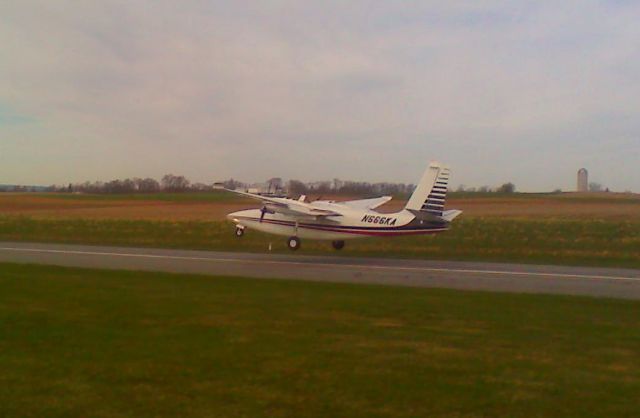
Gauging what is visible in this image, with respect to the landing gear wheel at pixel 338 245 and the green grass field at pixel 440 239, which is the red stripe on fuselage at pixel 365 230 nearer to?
the green grass field at pixel 440 239

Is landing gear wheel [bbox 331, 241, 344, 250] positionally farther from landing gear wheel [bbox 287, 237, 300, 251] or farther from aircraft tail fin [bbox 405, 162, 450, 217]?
aircraft tail fin [bbox 405, 162, 450, 217]

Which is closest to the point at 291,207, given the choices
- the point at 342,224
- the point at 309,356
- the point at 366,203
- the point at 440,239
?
the point at 342,224

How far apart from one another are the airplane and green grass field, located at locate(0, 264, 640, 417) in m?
13.7

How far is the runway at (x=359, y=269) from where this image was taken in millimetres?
19625

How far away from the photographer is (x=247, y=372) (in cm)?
827

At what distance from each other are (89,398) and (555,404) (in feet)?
15.6

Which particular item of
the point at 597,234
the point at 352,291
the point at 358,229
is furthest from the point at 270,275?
the point at 597,234

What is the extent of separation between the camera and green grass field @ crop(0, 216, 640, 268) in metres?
30.1

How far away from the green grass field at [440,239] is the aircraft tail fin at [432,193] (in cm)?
200

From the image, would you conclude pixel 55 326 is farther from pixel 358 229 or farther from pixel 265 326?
pixel 358 229

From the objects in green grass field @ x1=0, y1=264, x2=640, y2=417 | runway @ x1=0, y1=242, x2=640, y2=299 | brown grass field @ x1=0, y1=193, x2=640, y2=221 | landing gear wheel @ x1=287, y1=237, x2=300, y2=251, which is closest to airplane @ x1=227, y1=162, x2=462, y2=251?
landing gear wheel @ x1=287, y1=237, x2=300, y2=251

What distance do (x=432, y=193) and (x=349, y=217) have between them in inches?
145

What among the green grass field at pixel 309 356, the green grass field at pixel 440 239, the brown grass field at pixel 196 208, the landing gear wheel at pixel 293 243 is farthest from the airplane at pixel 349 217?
the brown grass field at pixel 196 208

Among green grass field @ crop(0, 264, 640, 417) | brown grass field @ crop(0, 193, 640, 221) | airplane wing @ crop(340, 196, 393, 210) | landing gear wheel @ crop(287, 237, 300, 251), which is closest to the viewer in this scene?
green grass field @ crop(0, 264, 640, 417)
